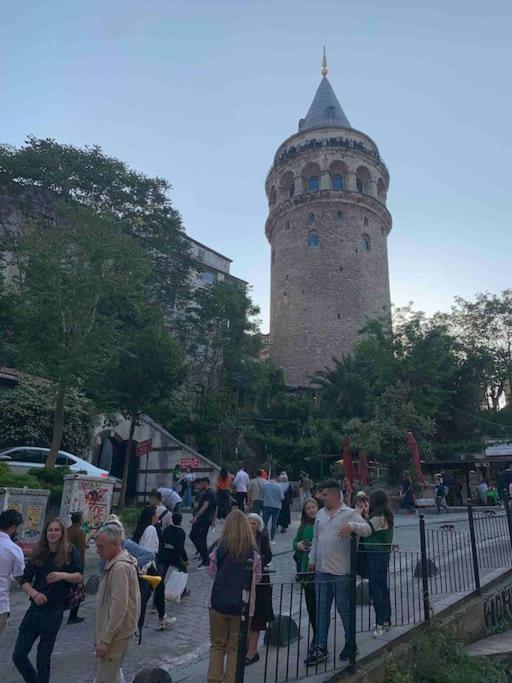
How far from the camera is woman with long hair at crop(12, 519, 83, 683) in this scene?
4.58 metres

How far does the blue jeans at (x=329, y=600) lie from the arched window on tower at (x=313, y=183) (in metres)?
41.8

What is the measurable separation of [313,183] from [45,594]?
1712 inches

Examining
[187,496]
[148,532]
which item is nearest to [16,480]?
[148,532]

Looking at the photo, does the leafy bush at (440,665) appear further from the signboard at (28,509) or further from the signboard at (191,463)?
the signboard at (191,463)

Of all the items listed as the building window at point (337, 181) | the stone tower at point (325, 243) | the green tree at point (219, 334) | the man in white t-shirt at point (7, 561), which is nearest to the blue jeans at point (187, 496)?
the man in white t-shirt at point (7, 561)

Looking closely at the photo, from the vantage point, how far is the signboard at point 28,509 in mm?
9227

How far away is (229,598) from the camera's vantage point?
14.5 ft

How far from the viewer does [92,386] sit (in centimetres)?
1833

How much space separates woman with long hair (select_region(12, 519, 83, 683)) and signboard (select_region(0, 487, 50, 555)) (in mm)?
4719

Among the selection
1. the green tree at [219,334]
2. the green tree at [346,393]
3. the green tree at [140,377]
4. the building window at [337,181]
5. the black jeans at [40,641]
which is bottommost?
the black jeans at [40,641]

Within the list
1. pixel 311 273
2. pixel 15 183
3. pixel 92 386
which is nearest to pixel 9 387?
pixel 92 386

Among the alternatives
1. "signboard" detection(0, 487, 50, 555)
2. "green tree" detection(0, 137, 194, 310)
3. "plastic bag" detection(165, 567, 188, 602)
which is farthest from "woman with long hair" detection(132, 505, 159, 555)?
"green tree" detection(0, 137, 194, 310)

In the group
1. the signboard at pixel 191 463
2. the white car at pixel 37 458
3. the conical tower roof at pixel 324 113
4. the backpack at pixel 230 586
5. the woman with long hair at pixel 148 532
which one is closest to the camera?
the backpack at pixel 230 586

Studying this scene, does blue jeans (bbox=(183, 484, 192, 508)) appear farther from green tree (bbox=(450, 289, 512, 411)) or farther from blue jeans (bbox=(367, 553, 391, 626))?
green tree (bbox=(450, 289, 512, 411))
